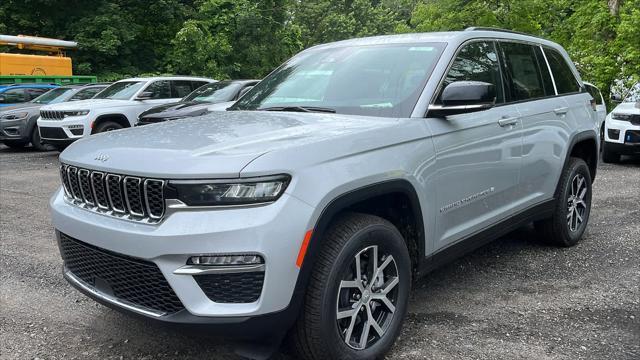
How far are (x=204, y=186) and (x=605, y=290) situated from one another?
3158 mm

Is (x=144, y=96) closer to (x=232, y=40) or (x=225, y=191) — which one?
(x=225, y=191)

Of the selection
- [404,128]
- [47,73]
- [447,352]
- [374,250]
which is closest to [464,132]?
[404,128]

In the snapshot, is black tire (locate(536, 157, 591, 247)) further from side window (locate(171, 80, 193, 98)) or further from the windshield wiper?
side window (locate(171, 80, 193, 98))

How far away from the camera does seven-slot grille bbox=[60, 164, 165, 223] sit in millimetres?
2582

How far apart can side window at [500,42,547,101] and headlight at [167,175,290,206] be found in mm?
2552

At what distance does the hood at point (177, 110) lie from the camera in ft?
30.5

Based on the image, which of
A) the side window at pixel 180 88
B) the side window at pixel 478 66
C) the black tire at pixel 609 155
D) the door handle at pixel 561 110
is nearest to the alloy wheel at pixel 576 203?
the door handle at pixel 561 110

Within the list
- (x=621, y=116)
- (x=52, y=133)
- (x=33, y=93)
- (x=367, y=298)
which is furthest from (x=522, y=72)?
(x=33, y=93)

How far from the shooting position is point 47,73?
64.9ft

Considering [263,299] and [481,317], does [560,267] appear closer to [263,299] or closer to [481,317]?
[481,317]

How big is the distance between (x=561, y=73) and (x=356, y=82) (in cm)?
246

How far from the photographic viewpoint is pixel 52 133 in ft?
36.7

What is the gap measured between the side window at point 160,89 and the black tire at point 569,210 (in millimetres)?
9252

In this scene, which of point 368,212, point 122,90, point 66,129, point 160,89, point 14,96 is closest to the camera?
point 368,212
